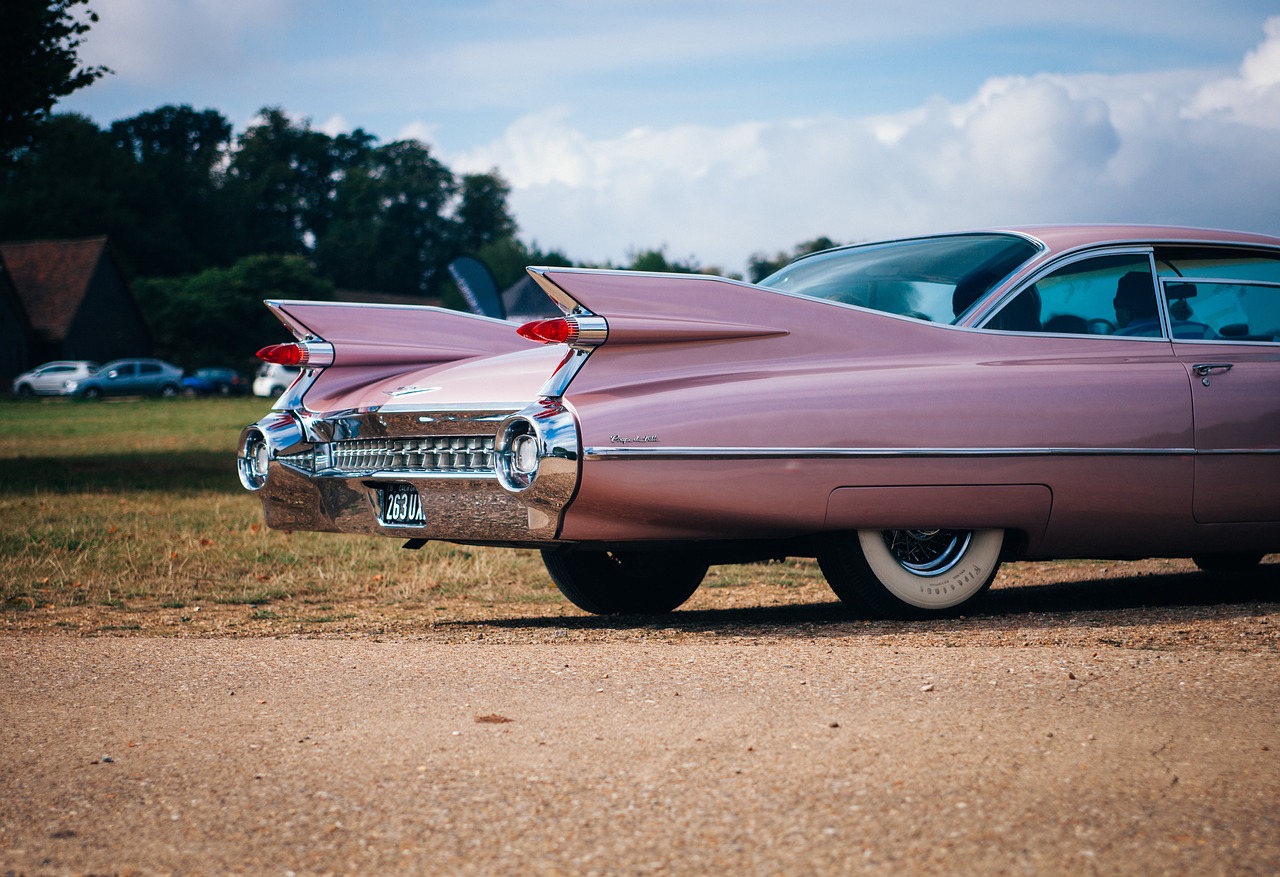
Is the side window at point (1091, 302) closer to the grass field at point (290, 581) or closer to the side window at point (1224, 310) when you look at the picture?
the side window at point (1224, 310)

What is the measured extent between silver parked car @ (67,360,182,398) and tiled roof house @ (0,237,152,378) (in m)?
8.84

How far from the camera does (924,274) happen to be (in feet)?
18.0

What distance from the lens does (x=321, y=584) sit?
7266 mm

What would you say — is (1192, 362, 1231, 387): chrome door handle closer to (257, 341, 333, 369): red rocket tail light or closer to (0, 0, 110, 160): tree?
(257, 341, 333, 369): red rocket tail light

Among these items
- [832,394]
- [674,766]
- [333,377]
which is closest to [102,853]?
[674,766]

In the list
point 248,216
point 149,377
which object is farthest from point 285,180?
point 149,377

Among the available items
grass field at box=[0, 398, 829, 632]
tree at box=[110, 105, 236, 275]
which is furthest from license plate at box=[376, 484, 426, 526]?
tree at box=[110, 105, 236, 275]

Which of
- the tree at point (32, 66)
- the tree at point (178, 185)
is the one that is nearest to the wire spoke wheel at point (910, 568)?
the tree at point (32, 66)

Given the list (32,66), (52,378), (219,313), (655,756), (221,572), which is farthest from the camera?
(219,313)

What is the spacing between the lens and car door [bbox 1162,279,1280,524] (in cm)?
532

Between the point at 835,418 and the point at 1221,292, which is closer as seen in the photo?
the point at 835,418

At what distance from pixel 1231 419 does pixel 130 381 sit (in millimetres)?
47785

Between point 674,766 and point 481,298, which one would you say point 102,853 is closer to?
point 674,766

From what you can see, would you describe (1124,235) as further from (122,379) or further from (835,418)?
(122,379)
